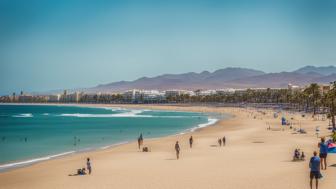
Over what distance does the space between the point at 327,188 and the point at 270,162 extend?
830cm

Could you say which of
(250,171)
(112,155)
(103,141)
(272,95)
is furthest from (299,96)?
(250,171)

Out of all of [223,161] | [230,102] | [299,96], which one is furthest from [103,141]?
[230,102]

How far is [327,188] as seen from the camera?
16312mm

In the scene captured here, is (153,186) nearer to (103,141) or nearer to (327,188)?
(327,188)

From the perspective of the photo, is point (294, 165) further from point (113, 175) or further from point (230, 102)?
point (230, 102)

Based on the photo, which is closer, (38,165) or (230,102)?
(38,165)

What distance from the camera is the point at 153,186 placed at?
61.5ft

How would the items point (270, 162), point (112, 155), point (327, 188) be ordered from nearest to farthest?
point (327, 188), point (270, 162), point (112, 155)

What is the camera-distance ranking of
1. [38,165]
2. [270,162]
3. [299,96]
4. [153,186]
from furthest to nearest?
[299,96]
[38,165]
[270,162]
[153,186]

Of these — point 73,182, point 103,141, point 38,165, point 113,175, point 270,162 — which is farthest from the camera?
point 103,141

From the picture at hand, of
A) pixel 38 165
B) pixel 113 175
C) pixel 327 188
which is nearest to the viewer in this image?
pixel 327 188

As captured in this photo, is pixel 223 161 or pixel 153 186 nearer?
pixel 153 186

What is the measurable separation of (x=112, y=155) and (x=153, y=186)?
1366 centimetres

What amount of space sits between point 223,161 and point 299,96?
283 ft
